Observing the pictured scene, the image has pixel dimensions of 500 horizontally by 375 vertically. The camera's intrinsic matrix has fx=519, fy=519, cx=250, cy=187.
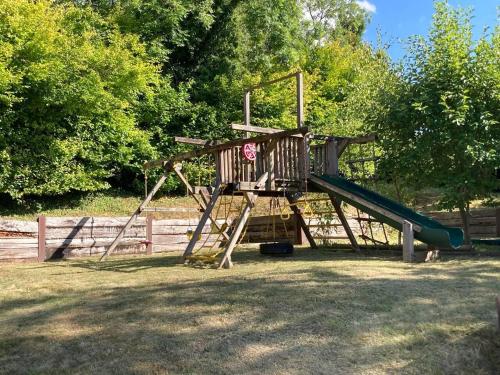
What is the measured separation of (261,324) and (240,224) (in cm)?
474

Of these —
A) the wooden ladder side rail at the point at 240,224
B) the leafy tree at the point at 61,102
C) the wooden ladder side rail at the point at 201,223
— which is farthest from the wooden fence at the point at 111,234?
the leafy tree at the point at 61,102

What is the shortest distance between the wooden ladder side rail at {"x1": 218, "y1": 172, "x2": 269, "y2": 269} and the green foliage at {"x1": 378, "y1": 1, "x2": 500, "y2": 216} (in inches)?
138

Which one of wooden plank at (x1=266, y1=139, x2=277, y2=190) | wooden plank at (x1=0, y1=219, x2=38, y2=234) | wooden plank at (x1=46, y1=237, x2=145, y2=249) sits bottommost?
wooden plank at (x1=46, y1=237, x2=145, y2=249)

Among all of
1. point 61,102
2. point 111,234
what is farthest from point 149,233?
point 61,102

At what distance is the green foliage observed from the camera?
10984mm

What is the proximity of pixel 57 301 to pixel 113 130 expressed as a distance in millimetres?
13819

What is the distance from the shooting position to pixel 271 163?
36.8 feet

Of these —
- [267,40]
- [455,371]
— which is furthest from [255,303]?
[267,40]

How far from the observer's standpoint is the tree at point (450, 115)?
10984 mm

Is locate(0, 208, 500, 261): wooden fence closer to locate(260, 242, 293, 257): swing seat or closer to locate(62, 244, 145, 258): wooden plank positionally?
locate(62, 244, 145, 258): wooden plank

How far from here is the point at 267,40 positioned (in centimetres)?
2698

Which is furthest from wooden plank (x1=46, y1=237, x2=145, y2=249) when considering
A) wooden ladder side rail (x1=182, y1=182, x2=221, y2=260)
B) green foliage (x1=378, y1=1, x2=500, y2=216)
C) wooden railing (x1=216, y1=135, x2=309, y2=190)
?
green foliage (x1=378, y1=1, x2=500, y2=216)

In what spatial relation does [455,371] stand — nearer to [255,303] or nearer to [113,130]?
[255,303]

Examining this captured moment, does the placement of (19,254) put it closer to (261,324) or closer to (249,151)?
(249,151)
